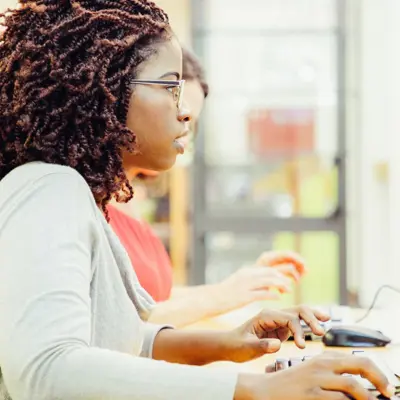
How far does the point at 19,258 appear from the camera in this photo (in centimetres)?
68

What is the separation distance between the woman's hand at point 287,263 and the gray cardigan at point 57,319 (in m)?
0.97

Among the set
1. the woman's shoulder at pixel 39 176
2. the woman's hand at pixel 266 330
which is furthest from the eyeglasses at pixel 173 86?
the woman's hand at pixel 266 330

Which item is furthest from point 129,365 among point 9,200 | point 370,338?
point 370,338

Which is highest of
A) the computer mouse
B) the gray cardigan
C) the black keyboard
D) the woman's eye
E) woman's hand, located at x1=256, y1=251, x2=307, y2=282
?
the woman's eye

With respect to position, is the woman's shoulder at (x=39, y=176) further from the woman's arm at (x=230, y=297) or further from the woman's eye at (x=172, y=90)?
the woman's arm at (x=230, y=297)

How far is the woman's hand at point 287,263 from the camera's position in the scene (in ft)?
5.50

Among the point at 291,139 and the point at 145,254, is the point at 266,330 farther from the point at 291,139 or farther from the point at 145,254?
the point at 291,139

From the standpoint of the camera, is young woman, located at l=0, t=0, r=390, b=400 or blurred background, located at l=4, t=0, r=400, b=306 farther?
blurred background, located at l=4, t=0, r=400, b=306

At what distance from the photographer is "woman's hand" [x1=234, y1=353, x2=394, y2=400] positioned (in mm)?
647

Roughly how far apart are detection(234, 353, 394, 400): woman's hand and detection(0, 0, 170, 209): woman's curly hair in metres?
0.31

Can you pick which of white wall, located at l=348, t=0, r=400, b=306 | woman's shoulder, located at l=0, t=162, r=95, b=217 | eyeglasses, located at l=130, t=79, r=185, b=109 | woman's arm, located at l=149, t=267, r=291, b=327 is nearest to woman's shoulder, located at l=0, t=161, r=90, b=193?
woman's shoulder, located at l=0, t=162, r=95, b=217

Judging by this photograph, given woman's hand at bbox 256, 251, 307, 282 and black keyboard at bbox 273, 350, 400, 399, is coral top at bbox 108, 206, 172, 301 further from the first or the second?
black keyboard at bbox 273, 350, 400, 399

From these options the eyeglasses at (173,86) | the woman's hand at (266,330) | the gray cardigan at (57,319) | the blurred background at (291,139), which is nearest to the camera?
the gray cardigan at (57,319)

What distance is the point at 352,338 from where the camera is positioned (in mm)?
1352
